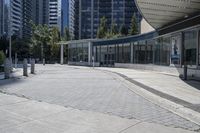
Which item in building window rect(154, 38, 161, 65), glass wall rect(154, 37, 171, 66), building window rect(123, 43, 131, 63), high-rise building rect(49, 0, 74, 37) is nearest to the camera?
glass wall rect(154, 37, 171, 66)

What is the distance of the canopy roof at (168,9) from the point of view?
78.2ft

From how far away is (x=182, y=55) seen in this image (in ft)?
102

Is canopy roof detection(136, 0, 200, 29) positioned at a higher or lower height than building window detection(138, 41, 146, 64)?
higher

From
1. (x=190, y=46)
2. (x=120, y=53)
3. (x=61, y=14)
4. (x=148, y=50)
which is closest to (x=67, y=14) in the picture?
(x=61, y=14)

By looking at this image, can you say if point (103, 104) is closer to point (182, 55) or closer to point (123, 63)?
point (182, 55)

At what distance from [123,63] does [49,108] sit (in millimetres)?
42436

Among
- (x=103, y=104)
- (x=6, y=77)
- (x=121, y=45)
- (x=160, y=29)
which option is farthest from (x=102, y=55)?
(x=103, y=104)

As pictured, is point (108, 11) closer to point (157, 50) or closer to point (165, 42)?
point (157, 50)

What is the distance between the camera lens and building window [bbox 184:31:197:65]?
28.7 m

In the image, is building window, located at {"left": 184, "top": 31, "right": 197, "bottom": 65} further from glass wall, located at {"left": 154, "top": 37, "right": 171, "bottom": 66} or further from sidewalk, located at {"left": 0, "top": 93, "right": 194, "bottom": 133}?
sidewalk, located at {"left": 0, "top": 93, "right": 194, "bottom": 133}

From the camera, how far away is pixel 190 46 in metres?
29.6

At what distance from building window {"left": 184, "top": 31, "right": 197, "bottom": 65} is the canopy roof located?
1622 millimetres

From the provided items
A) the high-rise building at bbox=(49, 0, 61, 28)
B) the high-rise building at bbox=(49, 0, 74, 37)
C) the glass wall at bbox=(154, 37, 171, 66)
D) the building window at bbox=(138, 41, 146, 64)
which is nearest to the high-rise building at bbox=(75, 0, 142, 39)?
the high-rise building at bbox=(49, 0, 74, 37)

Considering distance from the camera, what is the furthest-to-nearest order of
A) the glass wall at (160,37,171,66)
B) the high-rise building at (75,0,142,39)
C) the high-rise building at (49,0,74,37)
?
the high-rise building at (49,0,74,37), the high-rise building at (75,0,142,39), the glass wall at (160,37,171,66)
